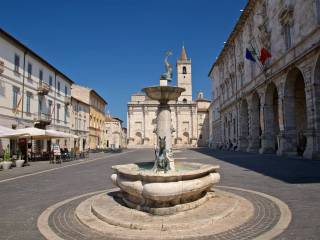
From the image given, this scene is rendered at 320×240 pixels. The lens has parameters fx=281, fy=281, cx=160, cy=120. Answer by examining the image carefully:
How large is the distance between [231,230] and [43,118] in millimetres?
30151

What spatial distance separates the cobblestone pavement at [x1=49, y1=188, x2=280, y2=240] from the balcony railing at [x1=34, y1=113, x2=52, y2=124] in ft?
81.8

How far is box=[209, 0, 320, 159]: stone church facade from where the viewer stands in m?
17.5

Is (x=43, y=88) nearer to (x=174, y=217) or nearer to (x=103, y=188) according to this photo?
(x=103, y=188)

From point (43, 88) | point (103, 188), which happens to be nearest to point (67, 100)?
point (43, 88)

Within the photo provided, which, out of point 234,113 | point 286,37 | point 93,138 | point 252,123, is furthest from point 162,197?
point 93,138

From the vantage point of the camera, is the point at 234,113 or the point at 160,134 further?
the point at 234,113

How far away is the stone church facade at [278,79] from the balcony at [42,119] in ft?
73.7

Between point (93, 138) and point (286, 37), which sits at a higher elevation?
point (286, 37)

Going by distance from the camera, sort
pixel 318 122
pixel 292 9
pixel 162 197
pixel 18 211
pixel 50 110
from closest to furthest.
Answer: pixel 162 197, pixel 18 211, pixel 318 122, pixel 292 9, pixel 50 110

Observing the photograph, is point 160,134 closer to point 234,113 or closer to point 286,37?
point 286,37

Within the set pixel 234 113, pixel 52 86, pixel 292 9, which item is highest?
pixel 292 9

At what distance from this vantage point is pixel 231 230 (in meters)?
5.00

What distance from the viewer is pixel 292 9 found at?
787 inches

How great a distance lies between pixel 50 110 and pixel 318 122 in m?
28.5
